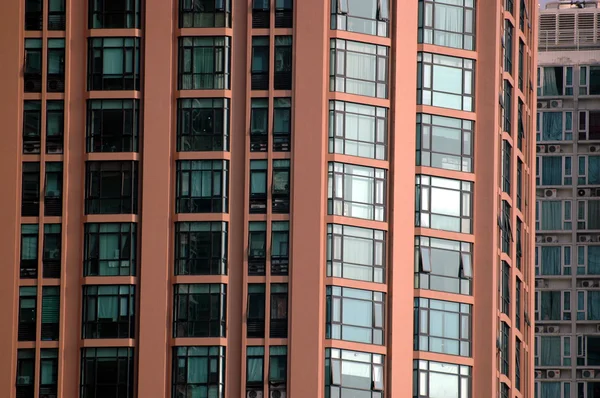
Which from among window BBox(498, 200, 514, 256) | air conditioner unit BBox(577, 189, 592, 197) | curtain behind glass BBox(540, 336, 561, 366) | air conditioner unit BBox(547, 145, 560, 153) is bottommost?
curtain behind glass BBox(540, 336, 561, 366)

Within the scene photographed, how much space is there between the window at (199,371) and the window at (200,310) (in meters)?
0.63

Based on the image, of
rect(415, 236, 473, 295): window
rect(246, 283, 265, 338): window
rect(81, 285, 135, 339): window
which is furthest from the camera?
rect(415, 236, 473, 295): window

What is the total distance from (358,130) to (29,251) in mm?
13285

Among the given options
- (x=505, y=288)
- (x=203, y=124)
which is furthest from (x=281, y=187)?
(x=505, y=288)

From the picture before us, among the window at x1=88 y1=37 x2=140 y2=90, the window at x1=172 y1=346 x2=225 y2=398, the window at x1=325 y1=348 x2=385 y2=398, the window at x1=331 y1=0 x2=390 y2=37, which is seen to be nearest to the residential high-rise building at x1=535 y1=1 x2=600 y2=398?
the window at x1=331 y1=0 x2=390 y2=37

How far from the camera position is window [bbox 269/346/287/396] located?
7538cm

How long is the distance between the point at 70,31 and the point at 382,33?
12.0 m

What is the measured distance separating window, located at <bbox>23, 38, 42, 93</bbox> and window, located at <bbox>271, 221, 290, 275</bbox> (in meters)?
10.7

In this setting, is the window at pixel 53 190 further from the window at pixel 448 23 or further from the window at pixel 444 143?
the window at pixel 448 23

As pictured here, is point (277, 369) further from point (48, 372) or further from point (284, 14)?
point (284, 14)

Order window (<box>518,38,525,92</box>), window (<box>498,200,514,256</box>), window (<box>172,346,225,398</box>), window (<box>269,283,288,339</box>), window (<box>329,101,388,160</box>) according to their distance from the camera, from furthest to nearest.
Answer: window (<box>518,38,525,92</box>) < window (<box>498,200,514,256</box>) < window (<box>329,101,388,160</box>) < window (<box>269,283,288,339</box>) < window (<box>172,346,225,398</box>)

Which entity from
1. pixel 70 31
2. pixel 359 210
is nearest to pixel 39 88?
pixel 70 31

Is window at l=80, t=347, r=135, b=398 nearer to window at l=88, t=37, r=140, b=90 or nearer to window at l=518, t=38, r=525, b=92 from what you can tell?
window at l=88, t=37, r=140, b=90

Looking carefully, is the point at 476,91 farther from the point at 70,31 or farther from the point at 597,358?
the point at 597,358
